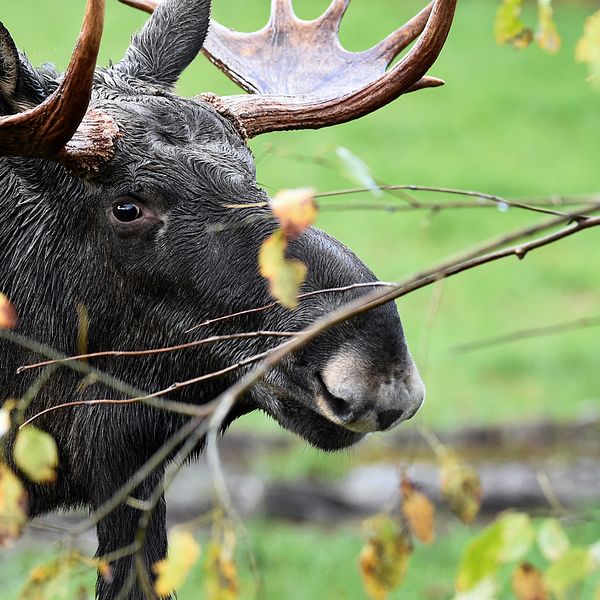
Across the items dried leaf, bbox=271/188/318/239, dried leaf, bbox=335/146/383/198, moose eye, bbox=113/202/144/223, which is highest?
dried leaf, bbox=335/146/383/198

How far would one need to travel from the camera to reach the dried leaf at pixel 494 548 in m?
1.38

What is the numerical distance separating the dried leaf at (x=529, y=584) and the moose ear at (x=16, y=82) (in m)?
1.65

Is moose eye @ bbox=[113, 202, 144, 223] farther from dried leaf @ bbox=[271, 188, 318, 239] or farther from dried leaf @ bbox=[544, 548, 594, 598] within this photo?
dried leaf @ bbox=[544, 548, 594, 598]

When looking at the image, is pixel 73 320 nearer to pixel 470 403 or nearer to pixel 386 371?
pixel 386 371

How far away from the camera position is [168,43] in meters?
3.17

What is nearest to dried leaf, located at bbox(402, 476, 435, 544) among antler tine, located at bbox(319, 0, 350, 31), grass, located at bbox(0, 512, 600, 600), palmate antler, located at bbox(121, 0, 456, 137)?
palmate antler, located at bbox(121, 0, 456, 137)

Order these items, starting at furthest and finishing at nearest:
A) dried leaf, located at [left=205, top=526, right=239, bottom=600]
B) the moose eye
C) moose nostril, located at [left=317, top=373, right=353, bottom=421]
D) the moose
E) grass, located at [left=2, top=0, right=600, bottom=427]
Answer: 1. grass, located at [left=2, top=0, right=600, bottom=427]
2. the moose eye
3. the moose
4. moose nostril, located at [left=317, top=373, right=353, bottom=421]
5. dried leaf, located at [left=205, top=526, right=239, bottom=600]

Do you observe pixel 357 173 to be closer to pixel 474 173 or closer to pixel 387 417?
pixel 387 417

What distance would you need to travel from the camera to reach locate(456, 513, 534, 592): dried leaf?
1.38 meters

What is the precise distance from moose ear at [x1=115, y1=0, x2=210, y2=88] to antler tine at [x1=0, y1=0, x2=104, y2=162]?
57cm

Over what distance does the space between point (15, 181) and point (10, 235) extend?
0.13m

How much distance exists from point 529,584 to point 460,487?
38cm

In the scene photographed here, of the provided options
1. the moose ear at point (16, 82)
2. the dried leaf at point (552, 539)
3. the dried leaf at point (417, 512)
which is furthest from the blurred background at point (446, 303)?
the moose ear at point (16, 82)

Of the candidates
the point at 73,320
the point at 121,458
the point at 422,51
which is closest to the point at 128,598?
the point at 121,458
